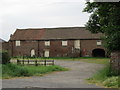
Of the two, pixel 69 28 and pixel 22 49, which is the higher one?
pixel 69 28

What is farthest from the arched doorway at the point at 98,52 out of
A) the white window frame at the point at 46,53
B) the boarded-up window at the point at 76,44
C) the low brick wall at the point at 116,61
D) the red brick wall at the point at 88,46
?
the low brick wall at the point at 116,61

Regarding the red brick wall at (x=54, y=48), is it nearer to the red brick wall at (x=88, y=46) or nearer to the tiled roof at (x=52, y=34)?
the red brick wall at (x=88, y=46)

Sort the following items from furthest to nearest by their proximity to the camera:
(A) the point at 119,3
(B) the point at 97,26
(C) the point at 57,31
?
(C) the point at 57,31 → (B) the point at 97,26 → (A) the point at 119,3

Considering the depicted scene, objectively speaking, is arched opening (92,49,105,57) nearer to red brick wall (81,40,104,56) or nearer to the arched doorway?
the arched doorway

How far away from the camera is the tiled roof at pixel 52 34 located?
66562mm

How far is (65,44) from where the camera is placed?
6644 cm

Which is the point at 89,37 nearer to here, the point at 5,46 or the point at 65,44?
the point at 65,44

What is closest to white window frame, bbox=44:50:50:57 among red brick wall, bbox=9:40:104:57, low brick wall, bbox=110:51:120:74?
red brick wall, bbox=9:40:104:57

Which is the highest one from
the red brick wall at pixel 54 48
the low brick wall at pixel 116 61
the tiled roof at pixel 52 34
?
the tiled roof at pixel 52 34

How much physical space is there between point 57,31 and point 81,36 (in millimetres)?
6730

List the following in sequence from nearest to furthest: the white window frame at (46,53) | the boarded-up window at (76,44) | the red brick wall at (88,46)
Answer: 1. the red brick wall at (88,46)
2. the boarded-up window at (76,44)
3. the white window frame at (46,53)

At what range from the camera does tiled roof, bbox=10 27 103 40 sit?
66.6m

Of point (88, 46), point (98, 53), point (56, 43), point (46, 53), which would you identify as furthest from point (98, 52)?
point (46, 53)

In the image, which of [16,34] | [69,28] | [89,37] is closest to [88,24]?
[89,37]
